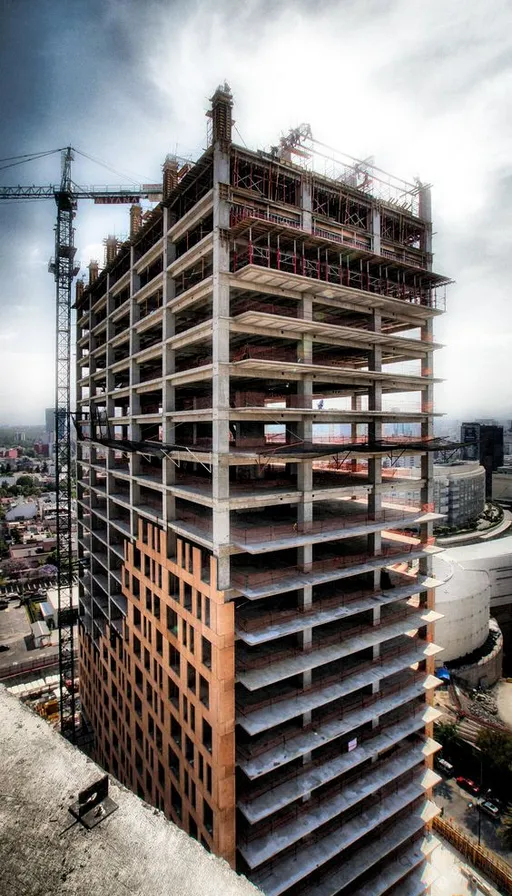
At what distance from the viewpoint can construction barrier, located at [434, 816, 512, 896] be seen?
108ft

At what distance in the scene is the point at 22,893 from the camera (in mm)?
2525

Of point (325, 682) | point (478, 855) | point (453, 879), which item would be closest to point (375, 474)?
point (325, 682)

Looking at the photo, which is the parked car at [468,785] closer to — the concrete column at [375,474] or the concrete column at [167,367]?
the concrete column at [375,474]

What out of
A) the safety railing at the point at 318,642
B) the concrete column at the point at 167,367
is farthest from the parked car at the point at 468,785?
the concrete column at the point at 167,367

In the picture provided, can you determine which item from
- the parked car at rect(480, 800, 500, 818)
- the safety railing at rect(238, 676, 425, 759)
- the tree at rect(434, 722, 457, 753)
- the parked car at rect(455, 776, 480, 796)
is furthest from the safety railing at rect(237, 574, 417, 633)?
the parked car at rect(455, 776, 480, 796)

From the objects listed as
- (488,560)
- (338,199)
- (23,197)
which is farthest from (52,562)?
(338,199)

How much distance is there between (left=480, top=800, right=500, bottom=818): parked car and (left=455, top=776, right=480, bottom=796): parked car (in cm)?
157

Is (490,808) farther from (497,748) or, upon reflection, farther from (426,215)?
(426,215)

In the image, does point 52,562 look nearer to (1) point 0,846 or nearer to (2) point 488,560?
(2) point 488,560

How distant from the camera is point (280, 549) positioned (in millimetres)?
22719

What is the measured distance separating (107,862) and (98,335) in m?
41.7

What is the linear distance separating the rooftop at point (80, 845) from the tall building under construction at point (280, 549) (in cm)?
1496

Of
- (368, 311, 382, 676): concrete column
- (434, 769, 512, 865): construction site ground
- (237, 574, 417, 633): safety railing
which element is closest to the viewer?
(237, 574, 417, 633): safety railing

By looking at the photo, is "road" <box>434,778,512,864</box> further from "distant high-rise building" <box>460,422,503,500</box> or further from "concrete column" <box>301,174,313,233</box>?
"distant high-rise building" <box>460,422,503,500</box>
